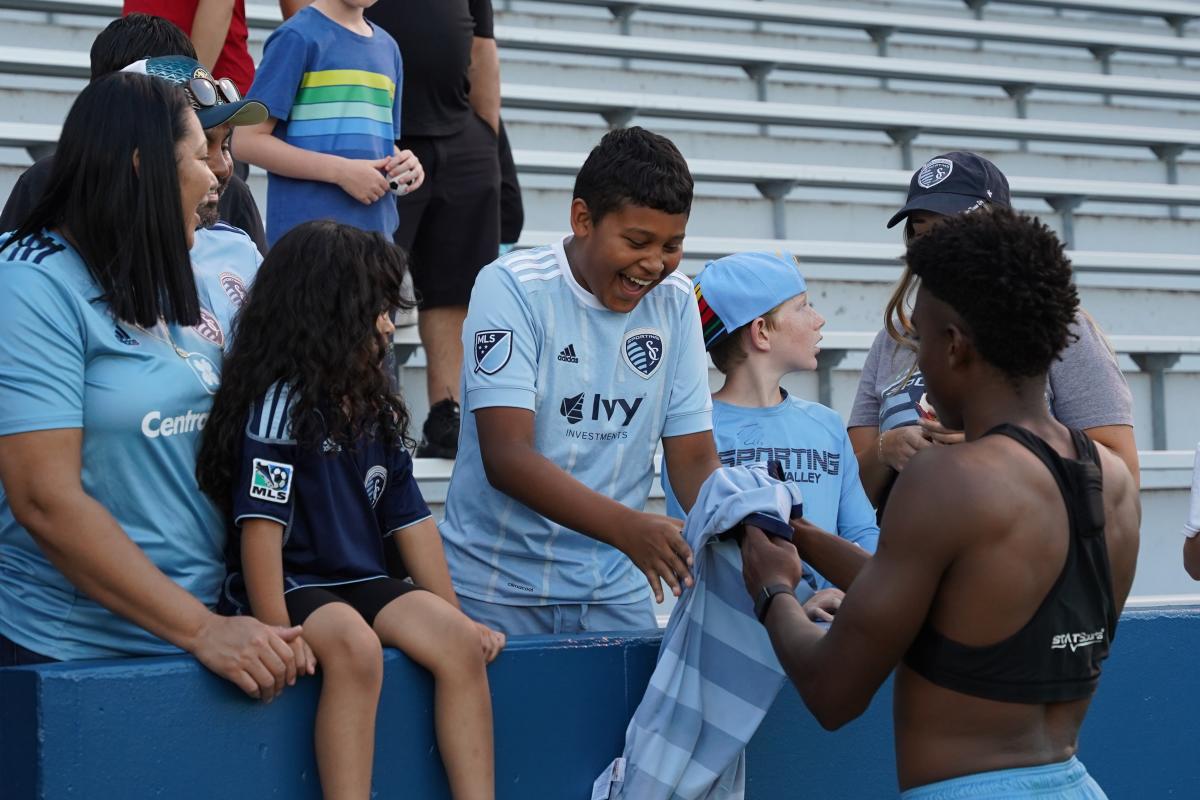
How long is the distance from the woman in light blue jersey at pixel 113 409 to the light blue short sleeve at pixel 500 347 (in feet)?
1.66

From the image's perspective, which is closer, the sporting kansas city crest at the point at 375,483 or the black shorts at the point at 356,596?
the black shorts at the point at 356,596

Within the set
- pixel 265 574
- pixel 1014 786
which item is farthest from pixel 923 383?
pixel 265 574

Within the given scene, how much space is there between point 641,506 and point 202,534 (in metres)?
0.87

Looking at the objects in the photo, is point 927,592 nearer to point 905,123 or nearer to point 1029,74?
point 905,123

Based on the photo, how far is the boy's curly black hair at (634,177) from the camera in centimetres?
268

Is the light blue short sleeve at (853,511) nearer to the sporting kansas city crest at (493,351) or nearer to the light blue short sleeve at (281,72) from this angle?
the sporting kansas city crest at (493,351)

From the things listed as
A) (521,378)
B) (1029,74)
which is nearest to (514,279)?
(521,378)

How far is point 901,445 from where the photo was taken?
281cm

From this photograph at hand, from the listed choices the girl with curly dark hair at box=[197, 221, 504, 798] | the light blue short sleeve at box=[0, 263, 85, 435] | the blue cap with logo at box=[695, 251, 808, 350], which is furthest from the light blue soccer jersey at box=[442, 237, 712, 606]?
the light blue short sleeve at box=[0, 263, 85, 435]

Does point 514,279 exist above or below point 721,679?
above

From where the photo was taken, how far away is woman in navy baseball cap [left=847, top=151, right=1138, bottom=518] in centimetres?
Answer: 271

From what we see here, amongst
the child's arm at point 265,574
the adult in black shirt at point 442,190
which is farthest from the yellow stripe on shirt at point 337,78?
the child's arm at point 265,574

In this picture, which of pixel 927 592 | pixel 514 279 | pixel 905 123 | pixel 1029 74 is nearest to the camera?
pixel 927 592

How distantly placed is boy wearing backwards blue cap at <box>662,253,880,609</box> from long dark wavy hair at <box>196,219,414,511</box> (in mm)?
757
